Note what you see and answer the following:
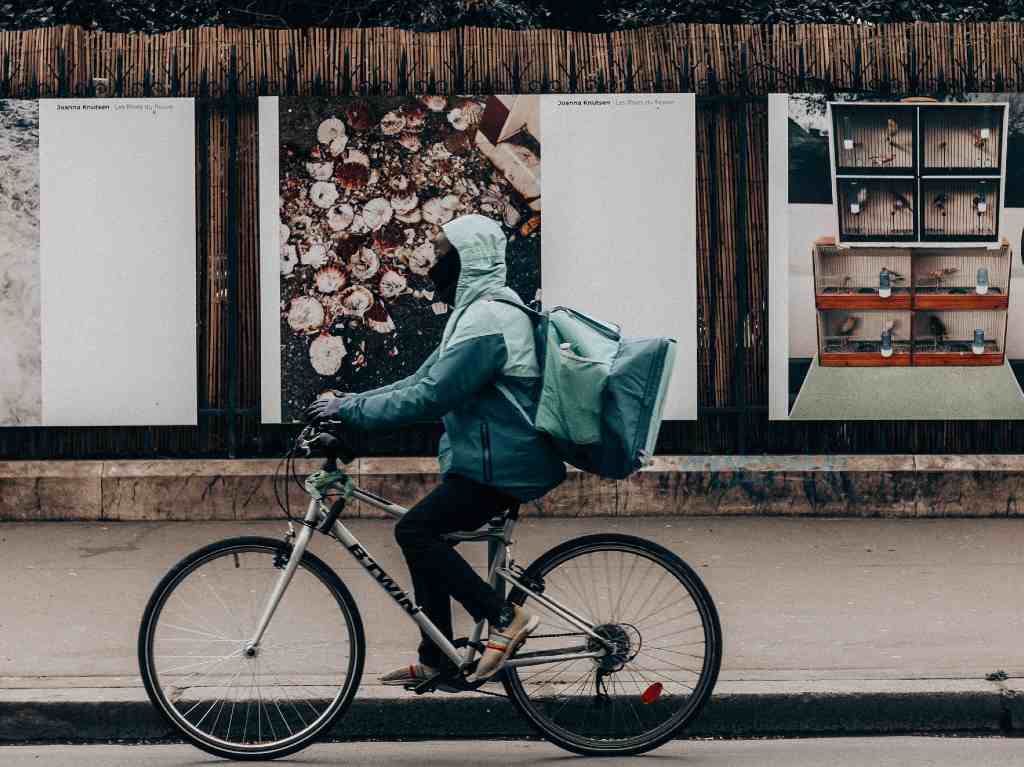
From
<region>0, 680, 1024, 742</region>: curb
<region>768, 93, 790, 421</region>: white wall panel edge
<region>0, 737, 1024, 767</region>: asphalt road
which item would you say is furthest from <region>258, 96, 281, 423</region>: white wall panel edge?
<region>0, 737, 1024, 767</region>: asphalt road

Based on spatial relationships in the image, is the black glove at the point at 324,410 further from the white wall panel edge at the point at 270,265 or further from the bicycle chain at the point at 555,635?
the white wall panel edge at the point at 270,265

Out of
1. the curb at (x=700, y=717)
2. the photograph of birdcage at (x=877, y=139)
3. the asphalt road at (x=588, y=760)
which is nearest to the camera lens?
the asphalt road at (x=588, y=760)

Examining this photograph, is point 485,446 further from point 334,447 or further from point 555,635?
point 555,635

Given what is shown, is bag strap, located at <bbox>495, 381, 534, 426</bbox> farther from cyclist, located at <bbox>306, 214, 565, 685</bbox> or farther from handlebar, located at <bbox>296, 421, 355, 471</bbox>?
handlebar, located at <bbox>296, 421, 355, 471</bbox>

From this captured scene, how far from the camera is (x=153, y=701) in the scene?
16.5ft

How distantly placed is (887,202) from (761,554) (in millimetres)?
2362

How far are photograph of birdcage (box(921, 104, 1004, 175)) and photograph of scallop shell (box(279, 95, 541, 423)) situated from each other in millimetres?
2291

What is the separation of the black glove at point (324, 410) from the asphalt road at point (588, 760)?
1128 mm

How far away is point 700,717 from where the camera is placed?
5527 millimetres

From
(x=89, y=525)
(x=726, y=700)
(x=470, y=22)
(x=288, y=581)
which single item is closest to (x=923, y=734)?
(x=726, y=700)

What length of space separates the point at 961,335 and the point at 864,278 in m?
0.67

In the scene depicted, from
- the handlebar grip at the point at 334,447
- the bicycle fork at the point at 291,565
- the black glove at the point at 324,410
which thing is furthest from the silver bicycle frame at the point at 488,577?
the black glove at the point at 324,410

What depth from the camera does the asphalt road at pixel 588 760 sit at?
513 cm

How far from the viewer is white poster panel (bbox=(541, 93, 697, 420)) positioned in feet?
30.5
